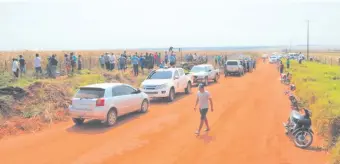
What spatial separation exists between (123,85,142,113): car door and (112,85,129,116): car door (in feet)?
0.50

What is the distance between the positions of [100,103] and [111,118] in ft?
2.79

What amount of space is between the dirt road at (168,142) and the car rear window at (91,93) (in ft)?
3.95

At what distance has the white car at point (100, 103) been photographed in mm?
11891

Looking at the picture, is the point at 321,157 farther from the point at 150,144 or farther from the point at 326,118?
the point at 150,144

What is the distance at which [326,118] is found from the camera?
10.7 metres

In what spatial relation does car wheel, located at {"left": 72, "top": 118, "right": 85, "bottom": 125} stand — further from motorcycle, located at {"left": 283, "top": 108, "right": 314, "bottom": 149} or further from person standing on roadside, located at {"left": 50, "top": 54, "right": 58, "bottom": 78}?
person standing on roadside, located at {"left": 50, "top": 54, "right": 58, "bottom": 78}

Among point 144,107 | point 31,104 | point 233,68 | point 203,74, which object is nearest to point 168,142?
point 144,107

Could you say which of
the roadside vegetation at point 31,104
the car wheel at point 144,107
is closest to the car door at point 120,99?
the car wheel at point 144,107

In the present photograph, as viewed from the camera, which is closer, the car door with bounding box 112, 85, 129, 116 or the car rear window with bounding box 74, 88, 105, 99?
the car rear window with bounding box 74, 88, 105, 99

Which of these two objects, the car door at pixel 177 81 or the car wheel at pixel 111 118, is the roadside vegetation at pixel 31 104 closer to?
the car wheel at pixel 111 118

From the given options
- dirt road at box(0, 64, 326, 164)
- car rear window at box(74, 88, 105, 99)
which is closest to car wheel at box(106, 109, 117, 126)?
dirt road at box(0, 64, 326, 164)

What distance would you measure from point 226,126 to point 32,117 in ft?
25.8

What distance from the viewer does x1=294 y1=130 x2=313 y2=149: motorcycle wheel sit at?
9.68 meters

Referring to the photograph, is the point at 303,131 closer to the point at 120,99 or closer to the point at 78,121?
the point at 120,99
